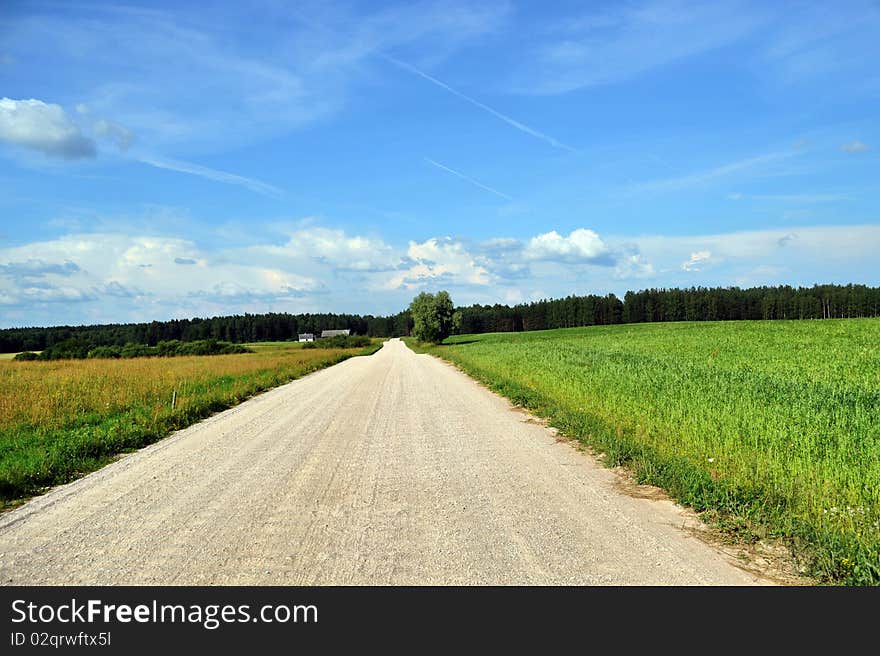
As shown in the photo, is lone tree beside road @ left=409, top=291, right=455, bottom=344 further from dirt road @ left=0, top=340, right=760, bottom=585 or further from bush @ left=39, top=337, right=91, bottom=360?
dirt road @ left=0, top=340, right=760, bottom=585

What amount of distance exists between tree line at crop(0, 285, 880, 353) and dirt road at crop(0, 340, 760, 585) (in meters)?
93.4

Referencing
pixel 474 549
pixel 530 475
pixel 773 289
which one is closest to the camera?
pixel 474 549

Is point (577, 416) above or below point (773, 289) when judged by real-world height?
below

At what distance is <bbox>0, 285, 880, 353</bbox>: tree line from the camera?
121062 mm

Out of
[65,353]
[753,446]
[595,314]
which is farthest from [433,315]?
[753,446]

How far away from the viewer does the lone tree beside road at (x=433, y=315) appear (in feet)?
289

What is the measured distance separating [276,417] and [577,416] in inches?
320

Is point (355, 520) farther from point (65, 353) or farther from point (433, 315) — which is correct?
point (433, 315)

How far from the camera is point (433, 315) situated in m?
88.2

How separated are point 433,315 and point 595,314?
233 feet

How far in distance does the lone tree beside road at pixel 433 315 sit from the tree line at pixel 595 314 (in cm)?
1361

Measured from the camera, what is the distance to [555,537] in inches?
228
